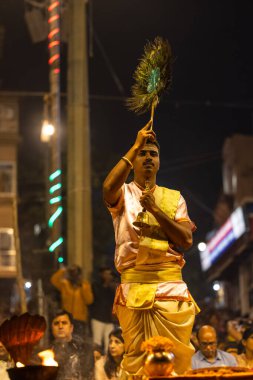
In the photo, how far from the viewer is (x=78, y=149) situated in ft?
51.8

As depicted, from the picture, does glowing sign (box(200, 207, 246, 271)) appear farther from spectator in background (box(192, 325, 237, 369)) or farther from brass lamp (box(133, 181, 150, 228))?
brass lamp (box(133, 181, 150, 228))

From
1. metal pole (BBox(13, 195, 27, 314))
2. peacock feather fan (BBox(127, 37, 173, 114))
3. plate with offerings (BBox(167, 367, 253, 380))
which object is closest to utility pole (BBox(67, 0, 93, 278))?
metal pole (BBox(13, 195, 27, 314))

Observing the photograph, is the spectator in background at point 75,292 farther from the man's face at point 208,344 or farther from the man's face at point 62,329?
the man's face at point 208,344

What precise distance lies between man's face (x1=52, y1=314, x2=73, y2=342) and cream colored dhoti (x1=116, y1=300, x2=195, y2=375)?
4.15m

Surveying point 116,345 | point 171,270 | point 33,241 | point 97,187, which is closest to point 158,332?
point 171,270

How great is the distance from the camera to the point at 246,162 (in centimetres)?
5047

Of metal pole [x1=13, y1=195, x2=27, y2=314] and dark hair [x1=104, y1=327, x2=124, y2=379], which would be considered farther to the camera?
metal pole [x1=13, y1=195, x2=27, y2=314]

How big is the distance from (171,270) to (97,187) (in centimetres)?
2372

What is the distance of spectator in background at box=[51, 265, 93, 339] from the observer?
13750 millimetres

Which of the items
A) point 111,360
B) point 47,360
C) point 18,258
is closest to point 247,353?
point 111,360

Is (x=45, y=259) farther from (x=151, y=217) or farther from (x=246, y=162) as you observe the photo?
(x=246, y=162)

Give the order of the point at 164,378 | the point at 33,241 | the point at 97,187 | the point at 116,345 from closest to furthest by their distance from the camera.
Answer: the point at 164,378 < the point at 116,345 < the point at 97,187 < the point at 33,241

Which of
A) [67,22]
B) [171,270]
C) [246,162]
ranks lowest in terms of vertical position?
[171,270]

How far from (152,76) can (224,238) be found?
44.7 metres
